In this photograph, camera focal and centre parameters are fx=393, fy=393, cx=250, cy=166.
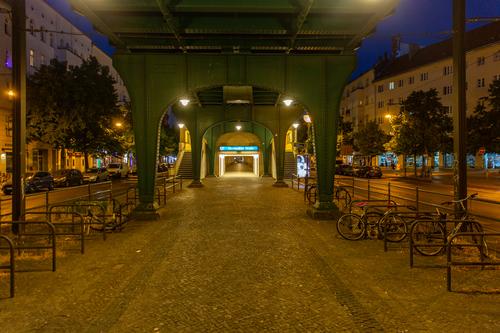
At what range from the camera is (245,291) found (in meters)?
5.80

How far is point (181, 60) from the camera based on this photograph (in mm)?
12227

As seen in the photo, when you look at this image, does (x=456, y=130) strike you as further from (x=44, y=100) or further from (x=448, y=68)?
(x=448, y=68)

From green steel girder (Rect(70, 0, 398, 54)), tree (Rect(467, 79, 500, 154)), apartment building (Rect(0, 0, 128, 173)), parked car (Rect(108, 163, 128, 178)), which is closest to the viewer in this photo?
green steel girder (Rect(70, 0, 398, 54))

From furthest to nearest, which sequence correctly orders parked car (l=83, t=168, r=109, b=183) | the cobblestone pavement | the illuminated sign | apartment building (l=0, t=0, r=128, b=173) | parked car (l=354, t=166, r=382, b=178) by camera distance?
1. parked car (l=354, t=166, r=382, b=178)
2. the illuminated sign
3. apartment building (l=0, t=0, r=128, b=173)
4. parked car (l=83, t=168, r=109, b=183)
5. the cobblestone pavement

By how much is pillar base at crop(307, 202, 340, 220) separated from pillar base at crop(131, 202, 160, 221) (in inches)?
200

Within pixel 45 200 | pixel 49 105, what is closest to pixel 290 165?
pixel 49 105

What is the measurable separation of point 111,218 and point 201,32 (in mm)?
5502

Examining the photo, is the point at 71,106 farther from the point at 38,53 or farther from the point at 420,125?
the point at 420,125

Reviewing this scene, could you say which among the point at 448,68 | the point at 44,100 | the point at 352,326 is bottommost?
the point at 352,326

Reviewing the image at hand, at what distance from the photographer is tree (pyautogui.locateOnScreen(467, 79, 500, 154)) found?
3609cm

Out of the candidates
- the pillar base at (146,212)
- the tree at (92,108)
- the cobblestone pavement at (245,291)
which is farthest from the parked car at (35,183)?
the cobblestone pavement at (245,291)

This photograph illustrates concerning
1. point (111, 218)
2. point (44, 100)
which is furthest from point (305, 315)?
point (44, 100)

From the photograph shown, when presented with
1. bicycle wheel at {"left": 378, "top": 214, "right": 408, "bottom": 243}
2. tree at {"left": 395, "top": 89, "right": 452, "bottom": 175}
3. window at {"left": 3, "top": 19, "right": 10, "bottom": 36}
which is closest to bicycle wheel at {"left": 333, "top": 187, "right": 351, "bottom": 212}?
bicycle wheel at {"left": 378, "top": 214, "right": 408, "bottom": 243}

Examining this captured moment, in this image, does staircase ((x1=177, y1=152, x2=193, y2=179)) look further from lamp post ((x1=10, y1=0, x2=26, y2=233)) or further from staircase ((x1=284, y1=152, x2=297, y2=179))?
lamp post ((x1=10, y1=0, x2=26, y2=233))
